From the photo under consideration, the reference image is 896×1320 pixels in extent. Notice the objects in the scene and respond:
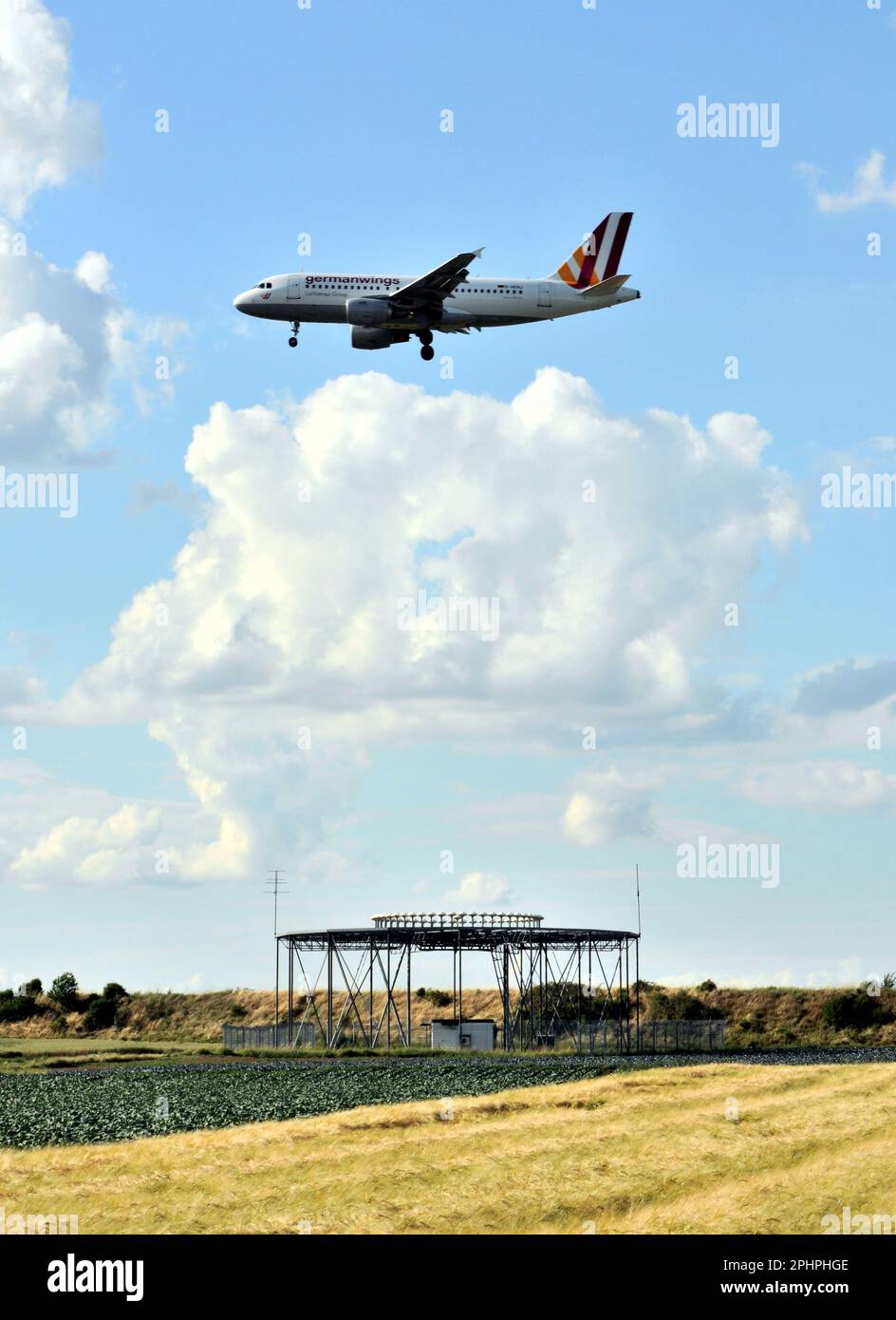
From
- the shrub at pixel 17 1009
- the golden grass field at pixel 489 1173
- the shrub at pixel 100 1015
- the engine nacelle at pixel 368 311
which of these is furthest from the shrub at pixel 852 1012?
the shrub at pixel 17 1009

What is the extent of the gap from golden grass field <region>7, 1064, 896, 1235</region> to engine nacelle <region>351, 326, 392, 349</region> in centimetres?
3660

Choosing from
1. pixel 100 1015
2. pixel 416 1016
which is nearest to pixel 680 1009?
pixel 416 1016

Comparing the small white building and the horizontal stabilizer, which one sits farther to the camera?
the small white building

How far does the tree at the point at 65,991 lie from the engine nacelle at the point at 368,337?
7225cm

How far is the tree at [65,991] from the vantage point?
124m

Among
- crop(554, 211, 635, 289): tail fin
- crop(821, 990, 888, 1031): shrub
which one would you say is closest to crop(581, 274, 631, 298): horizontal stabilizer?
crop(554, 211, 635, 289): tail fin

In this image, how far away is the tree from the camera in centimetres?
12412

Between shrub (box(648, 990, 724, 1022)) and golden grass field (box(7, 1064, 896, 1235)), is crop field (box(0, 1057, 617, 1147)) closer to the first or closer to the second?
golden grass field (box(7, 1064, 896, 1235))

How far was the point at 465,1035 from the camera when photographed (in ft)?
269
